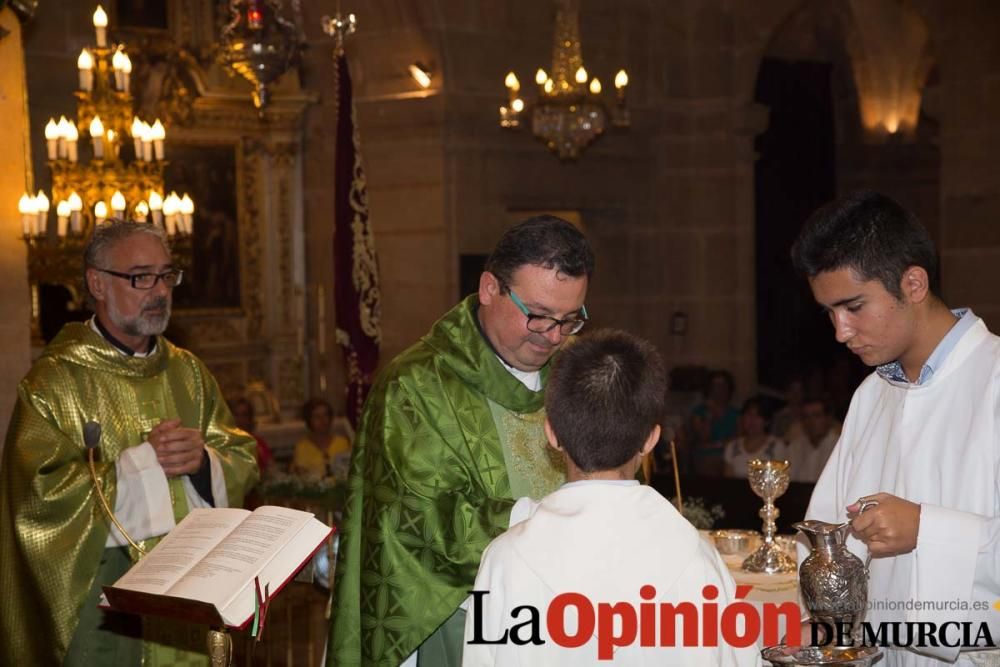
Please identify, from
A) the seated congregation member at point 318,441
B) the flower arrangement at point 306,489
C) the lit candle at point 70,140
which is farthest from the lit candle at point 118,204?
the seated congregation member at point 318,441

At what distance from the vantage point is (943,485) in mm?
3246

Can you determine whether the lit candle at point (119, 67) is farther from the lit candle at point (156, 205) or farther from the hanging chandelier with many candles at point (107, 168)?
the lit candle at point (156, 205)

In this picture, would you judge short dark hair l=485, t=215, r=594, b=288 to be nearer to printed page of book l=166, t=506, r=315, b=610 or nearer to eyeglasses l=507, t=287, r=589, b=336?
eyeglasses l=507, t=287, r=589, b=336

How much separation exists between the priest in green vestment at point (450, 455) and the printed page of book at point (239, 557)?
0.77 ft

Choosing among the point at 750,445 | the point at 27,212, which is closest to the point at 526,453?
the point at 27,212

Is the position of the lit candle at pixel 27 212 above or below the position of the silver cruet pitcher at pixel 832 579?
above

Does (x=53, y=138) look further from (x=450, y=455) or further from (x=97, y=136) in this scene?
(x=450, y=455)

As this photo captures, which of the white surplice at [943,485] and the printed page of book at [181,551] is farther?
the printed page of book at [181,551]

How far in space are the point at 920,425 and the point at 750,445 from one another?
5900 millimetres

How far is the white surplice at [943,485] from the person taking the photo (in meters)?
3.09

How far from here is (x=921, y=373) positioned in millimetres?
3312

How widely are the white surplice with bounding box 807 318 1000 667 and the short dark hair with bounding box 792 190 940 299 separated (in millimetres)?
234

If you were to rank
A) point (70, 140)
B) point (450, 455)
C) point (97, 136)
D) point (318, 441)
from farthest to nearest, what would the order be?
1. point (318, 441)
2. point (70, 140)
3. point (97, 136)
4. point (450, 455)

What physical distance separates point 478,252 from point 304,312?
85.5 inches
